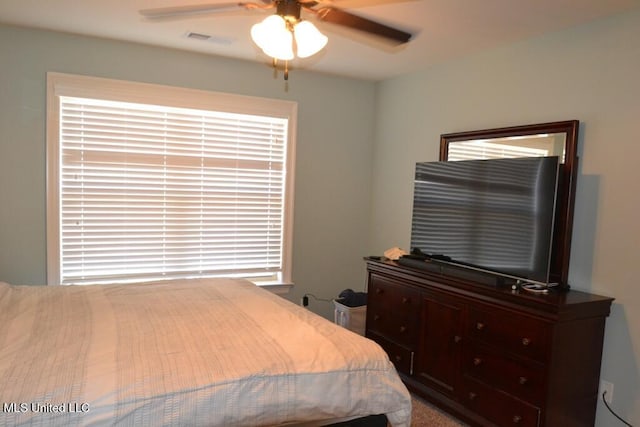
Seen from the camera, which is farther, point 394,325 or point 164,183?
point 164,183

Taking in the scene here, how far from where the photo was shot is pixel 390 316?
3.34 metres

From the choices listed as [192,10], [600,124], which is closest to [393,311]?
[600,124]

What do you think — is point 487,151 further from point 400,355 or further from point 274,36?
point 274,36

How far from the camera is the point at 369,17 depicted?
2.67 meters

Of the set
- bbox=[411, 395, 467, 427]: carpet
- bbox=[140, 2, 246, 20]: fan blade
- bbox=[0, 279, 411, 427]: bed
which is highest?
bbox=[140, 2, 246, 20]: fan blade

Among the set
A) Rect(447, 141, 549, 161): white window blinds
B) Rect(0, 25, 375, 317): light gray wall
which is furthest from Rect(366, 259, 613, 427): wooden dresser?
Rect(0, 25, 375, 317): light gray wall

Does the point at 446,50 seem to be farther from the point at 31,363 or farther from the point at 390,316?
the point at 31,363

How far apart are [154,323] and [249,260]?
1983mm

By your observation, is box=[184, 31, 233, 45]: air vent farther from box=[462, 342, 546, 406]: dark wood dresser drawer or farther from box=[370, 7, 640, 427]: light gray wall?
box=[462, 342, 546, 406]: dark wood dresser drawer

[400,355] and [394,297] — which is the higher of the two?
[394,297]

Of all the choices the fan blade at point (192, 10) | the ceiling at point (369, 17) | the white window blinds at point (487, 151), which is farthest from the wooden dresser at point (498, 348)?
the fan blade at point (192, 10)

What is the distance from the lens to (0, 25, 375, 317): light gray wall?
10.2ft

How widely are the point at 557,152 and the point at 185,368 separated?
242 centimetres

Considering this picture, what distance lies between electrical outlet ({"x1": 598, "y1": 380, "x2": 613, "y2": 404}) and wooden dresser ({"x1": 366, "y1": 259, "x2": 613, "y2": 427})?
43 millimetres
